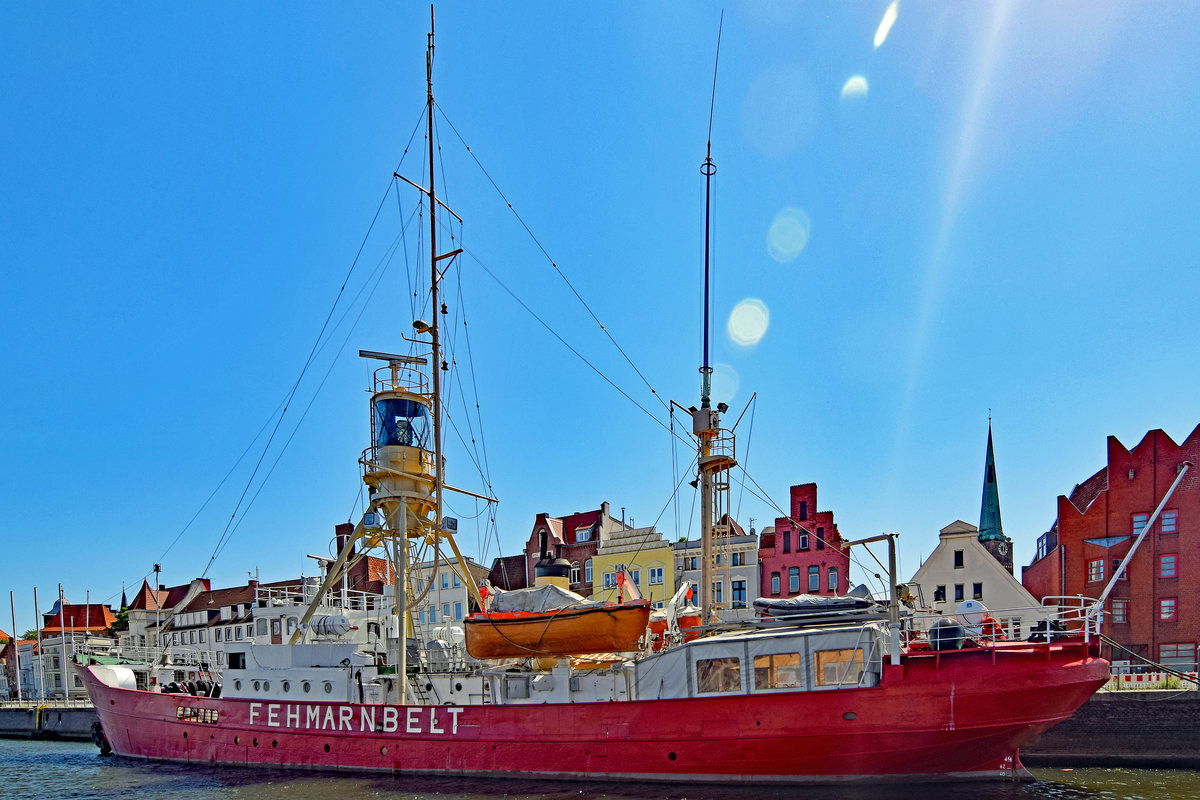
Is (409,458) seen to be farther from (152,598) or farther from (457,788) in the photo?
(152,598)

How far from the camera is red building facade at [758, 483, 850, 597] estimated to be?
44844mm

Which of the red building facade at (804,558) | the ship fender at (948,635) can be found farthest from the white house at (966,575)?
the ship fender at (948,635)

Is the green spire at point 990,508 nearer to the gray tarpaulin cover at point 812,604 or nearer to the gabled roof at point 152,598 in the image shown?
the gray tarpaulin cover at point 812,604

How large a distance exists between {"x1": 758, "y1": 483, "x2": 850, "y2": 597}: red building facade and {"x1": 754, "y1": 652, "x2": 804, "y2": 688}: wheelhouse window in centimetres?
2430

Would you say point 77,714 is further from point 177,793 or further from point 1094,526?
point 1094,526

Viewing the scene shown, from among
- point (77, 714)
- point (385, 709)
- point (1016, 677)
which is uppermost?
point (1016, 677)

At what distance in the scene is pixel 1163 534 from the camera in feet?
124

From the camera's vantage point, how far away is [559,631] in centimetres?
2334

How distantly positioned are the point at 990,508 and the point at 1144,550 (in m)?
29.1

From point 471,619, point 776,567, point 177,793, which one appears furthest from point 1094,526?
point 177,793

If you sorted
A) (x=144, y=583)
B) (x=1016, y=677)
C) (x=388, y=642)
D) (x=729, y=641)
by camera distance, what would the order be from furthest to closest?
(x=144, y=583), (x=388, y=642), (x=729, y=641), (x=1016, y=677)

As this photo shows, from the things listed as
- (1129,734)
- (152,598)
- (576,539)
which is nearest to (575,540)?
(576,539)

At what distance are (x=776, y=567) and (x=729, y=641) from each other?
25923 mm

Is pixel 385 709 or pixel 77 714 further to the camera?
pixel 77 714
